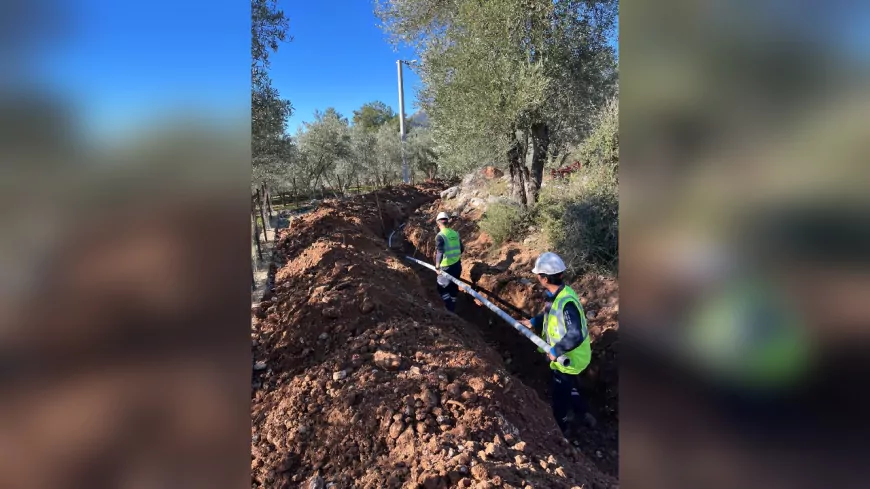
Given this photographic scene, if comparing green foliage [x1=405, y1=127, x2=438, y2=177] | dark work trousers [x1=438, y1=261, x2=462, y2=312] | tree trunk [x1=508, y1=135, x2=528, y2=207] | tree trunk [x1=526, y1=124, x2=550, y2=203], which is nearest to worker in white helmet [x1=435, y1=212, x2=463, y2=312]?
dark work trousers [x1=438, y1=261, x2=462, y2=312]

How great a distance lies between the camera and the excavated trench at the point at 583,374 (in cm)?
557

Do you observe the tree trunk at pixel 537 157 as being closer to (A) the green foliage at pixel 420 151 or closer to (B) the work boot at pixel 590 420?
(B) the work boot at pixel 590 420

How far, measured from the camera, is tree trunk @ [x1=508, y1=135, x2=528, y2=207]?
1215cm

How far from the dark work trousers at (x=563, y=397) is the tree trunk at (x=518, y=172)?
25.6ft

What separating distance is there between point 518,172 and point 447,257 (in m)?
5.39

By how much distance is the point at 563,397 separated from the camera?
5.18m

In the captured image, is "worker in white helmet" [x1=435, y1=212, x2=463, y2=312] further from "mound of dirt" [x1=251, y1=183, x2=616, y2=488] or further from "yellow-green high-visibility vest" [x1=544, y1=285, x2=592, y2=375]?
"yellow-green high-visibility vest" [x1=544, y1=285, x2=592, y2=375]

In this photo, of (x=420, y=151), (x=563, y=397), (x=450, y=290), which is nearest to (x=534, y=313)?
(x=450, y=290)

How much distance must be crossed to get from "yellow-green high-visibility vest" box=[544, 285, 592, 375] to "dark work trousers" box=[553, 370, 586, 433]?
459 mm

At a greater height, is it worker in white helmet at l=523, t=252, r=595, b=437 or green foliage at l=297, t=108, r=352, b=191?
green foliage at l=297, t=108, r=352, b=191
